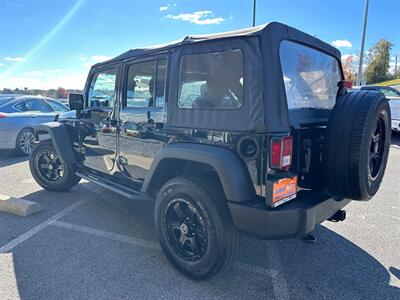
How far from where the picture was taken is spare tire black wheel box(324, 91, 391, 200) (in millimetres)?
2250

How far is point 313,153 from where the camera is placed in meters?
2.53

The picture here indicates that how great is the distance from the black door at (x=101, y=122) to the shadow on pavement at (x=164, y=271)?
958mm

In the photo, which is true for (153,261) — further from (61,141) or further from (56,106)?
(56,106)

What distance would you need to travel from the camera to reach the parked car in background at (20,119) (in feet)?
24.1

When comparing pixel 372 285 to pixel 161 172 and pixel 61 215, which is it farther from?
pixel 61 215

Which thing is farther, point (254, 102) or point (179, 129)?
point (179, 129)

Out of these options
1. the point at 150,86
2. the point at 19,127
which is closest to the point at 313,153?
the point at 150,86

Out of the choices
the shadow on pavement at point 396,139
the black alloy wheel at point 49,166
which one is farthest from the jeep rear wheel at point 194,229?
the shadow on pavement at point 396,139

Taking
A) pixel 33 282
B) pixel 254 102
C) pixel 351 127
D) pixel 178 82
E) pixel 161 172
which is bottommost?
pixel 33 282

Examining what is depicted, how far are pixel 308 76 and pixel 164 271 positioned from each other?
86.0 inches

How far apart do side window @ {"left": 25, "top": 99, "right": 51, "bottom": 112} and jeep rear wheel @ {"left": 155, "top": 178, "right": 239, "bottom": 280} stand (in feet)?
22.3

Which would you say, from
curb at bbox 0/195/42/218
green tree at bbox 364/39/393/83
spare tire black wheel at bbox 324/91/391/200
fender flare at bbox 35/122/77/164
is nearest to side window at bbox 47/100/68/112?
fender flare at bbox 35/122/77/164

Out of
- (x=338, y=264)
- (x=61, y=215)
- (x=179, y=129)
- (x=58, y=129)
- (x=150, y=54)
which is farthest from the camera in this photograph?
(x=58, y=129)

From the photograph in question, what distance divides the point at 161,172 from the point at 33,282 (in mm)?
1414
